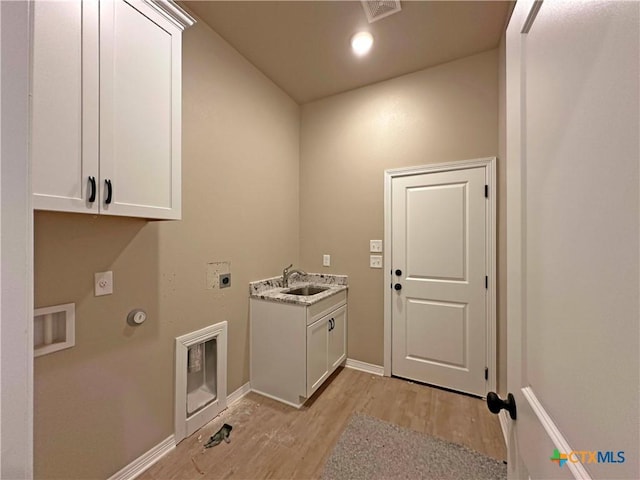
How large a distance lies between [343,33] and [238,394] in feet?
9.98

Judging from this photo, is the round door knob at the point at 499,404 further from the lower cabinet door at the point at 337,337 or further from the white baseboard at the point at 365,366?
the white baseboard at the point at 365,366

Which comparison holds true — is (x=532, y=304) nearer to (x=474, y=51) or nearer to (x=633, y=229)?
(x=633, y=229)

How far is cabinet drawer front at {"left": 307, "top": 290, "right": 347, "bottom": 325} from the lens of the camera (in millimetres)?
2059

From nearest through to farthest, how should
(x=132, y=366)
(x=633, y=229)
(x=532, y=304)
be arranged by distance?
(x=633, y=229), (x=532, y=304), (x=132, y=366)

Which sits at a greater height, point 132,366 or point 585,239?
point 585,239

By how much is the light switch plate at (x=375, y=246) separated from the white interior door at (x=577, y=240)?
1851mm

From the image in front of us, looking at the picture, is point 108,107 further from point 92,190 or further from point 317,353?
point 317,353

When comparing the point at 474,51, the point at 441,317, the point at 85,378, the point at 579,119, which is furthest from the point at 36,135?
the point at 474,51

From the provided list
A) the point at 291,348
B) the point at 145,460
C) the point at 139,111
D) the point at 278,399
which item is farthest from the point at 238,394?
the point at 139,111

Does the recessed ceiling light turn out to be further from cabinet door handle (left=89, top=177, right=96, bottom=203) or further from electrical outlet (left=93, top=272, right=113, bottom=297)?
electrical outlet (left=93, top=272, right=113, bottom=297)

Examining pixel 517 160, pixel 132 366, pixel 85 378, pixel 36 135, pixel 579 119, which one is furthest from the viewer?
pixel 132 366

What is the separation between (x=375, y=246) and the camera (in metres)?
2.57

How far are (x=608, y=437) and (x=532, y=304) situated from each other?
Result: 301mm

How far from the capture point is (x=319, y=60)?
7.47ft
